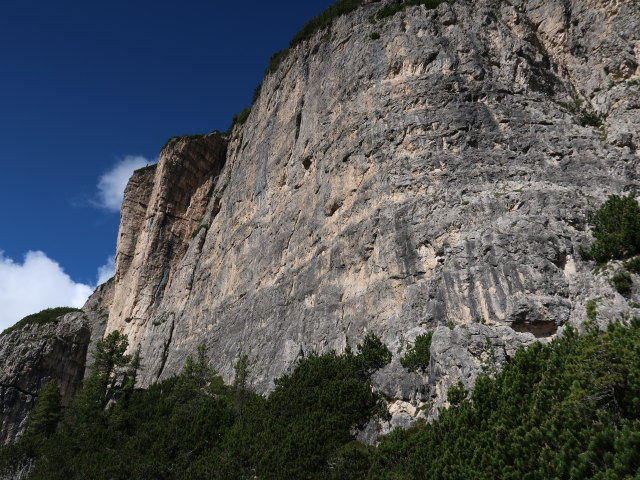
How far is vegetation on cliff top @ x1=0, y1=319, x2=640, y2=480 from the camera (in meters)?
9.92

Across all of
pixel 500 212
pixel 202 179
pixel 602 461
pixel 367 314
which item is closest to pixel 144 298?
pixel 202 179

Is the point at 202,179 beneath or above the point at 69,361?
above

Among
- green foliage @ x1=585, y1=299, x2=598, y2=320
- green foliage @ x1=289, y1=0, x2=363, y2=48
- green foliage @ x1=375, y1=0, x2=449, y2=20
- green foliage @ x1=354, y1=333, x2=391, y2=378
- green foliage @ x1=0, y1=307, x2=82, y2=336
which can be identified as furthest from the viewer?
green foliage @ x1=0, y1=307, x2=82, y2=336

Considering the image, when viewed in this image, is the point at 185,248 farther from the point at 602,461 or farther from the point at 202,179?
the point at 602,461

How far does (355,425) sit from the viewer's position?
18938 mm

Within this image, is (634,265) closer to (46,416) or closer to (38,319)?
(46,416)

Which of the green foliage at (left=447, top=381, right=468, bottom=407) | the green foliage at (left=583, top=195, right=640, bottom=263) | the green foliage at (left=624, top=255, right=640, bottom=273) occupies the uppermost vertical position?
the green foliage at (left=583, top=195, right=640, bottom=263)

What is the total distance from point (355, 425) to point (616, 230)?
13.5 meters

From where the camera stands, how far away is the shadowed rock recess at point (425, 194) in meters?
19.1

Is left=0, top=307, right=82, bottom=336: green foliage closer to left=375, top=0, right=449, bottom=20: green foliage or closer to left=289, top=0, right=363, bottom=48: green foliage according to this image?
left=289, top=0, right=363, bottom=48: green foliage

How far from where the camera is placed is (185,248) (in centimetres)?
5531

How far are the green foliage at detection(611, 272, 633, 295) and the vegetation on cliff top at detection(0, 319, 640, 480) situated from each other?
422 centimetres

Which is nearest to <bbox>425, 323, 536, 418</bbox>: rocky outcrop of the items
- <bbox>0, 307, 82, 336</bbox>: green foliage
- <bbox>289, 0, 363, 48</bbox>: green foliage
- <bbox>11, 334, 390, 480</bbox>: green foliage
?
<bbox>11, 334, 390, 480</bbox>: green foliage

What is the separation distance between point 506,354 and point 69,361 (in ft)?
152
